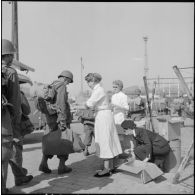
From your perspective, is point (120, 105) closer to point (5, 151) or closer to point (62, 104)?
point (62, 104)

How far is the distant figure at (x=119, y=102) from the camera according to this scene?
6719 millimetres

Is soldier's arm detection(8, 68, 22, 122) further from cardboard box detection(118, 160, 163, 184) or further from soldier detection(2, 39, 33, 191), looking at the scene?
cardboard box detection(118, 160, 163, 184)

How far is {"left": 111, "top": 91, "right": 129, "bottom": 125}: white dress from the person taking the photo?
6.71 m

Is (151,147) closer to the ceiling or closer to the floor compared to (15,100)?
closer to the floor

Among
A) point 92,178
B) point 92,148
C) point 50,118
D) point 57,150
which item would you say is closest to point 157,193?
point 92,178

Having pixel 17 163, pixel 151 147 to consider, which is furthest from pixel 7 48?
pixel 151 147

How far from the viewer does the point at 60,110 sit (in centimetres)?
540

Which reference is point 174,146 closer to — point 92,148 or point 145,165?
point 145,165

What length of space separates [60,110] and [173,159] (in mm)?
2052

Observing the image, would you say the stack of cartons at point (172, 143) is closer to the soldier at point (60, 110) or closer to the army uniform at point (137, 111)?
the soldier at point (60, 110)

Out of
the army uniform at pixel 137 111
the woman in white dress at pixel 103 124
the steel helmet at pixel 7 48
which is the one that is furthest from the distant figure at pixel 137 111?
the steel helmet at pixel 7 48

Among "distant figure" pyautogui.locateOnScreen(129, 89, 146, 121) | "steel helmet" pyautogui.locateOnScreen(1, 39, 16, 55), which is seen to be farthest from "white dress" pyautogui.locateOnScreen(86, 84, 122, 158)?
"distant figure" pyautogui.locateOnScreen(129, 89, 146, 121)

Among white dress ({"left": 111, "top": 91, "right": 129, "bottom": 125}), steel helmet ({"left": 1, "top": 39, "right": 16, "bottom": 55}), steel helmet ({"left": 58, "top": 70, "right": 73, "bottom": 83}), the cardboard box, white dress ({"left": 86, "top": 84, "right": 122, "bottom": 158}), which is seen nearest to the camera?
steel helmet ({"left": 1, "top": 39, "right": 16, "bottom": 55})

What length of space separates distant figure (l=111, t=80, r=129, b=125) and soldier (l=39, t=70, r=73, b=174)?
1.39 metres
